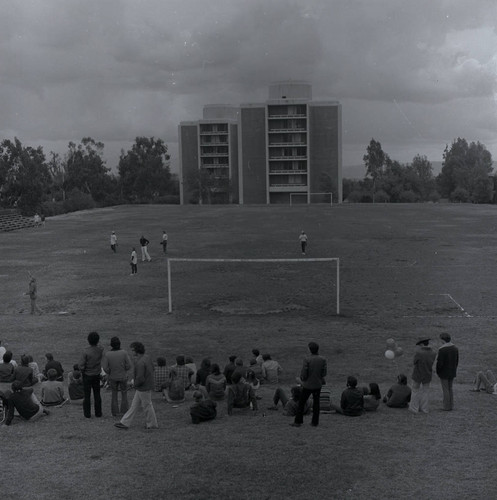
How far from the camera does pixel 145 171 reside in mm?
127312

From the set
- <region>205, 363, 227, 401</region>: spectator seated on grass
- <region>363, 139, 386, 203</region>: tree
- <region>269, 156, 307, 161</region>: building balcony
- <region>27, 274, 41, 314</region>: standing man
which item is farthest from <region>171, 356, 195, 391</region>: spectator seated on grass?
<region>363, 139, 386, 203</region>: tree

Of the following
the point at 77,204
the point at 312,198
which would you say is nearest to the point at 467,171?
the point at 312,198

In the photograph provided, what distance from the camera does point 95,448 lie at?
9914mm

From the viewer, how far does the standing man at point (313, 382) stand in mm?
10922

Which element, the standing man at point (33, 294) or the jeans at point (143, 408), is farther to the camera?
the standing man at point (33, 294)

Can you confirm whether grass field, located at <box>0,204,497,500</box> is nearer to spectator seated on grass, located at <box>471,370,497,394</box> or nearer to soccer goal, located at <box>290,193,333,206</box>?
spectator seated on grass, located at <box>471,370,497,394</box>

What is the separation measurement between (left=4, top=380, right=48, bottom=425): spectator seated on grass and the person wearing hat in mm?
6759

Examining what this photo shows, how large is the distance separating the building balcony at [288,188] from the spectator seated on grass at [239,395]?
103 metres

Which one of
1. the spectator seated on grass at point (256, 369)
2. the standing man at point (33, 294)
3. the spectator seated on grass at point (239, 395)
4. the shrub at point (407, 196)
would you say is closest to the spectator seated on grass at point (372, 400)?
the spectator seated on grass at point (239, 395)

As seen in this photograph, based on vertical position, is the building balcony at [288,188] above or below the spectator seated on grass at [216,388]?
above

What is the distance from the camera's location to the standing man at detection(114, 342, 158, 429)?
10.6 metres

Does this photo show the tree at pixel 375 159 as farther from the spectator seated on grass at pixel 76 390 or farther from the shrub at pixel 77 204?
the spectator seated on grass at pixel 76 390

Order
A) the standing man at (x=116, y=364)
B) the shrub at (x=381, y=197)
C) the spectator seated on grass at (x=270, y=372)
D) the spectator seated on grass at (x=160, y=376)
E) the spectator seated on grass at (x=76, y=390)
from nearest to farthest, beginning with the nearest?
the standing man at (x=116, y=364) < the spectator seated on grass at (x=76, y=390) < the spectator seated on grass at (x=160, y=376) < the spectator seated on grass at (x=270, y=372) < the shrub at (x=381, y=197)

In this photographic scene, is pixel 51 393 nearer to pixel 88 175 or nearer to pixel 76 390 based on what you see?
pixel 76 390
